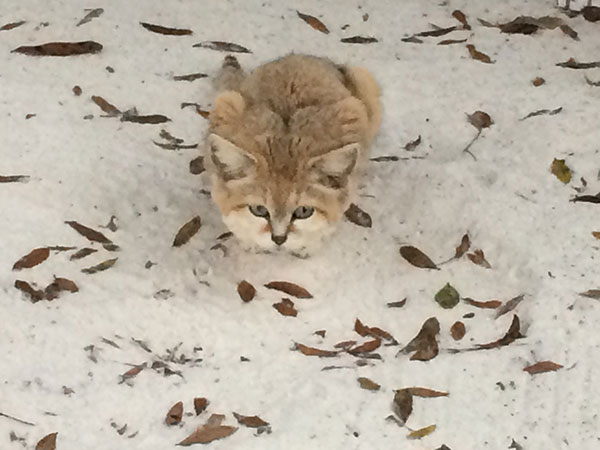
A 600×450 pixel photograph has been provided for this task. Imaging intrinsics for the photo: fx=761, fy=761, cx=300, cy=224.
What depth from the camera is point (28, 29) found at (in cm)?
340

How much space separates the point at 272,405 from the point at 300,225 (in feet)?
1.94

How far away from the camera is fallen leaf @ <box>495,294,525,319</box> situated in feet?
7.77

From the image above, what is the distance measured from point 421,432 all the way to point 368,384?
0.21 metres

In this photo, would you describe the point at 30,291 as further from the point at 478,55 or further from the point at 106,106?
the point at 478,55

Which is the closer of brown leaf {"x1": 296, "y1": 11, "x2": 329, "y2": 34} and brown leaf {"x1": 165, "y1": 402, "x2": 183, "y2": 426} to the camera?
brown leaf {"x1": 165, "y1": 402, "x2": 183, "y2": 426}

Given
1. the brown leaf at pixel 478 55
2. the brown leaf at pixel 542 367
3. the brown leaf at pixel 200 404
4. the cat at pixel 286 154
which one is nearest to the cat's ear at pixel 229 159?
the cat at pixel 286 154

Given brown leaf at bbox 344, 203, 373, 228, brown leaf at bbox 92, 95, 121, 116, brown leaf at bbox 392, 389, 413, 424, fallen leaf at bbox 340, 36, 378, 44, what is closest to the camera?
brown leaf at bbox 392, 389, 413, 424

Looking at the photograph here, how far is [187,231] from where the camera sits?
2.63m

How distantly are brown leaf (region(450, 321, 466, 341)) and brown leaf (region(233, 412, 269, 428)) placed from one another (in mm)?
644

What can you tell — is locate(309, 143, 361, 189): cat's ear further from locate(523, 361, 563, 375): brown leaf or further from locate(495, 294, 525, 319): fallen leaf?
locate(523, 361, 563, 375): brown leaf

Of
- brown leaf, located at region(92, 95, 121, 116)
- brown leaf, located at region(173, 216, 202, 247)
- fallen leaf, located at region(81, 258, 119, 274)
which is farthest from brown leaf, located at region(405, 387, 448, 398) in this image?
brown leaf, located at region(92, 95, 121, 116)

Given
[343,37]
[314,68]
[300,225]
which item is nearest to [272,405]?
[300,225]

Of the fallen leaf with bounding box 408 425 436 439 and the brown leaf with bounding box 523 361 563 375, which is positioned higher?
the brown leaf with bounding box 523 361 563 375

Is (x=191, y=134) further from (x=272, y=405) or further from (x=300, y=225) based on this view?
(x=272, y=405)
